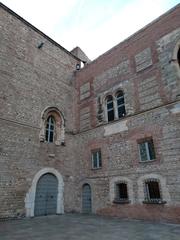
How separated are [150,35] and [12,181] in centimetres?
1040

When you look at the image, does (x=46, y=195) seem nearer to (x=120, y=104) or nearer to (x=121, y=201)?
(x=121, y=201)

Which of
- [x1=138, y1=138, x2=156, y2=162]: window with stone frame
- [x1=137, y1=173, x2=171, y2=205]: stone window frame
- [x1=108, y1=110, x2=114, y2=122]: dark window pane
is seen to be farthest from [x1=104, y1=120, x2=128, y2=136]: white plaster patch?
[x1=137, y1=173, x2=171, y2=205]: stone window frame

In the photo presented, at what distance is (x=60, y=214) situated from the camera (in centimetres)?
1023

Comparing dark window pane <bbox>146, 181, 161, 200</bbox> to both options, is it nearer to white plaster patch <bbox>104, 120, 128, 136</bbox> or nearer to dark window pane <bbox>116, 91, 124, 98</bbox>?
white plaster patch <bbox>104, 120, 128, 136</bbox>

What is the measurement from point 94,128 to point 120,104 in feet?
7.14

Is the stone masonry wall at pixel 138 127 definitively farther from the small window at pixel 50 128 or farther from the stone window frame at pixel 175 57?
the small window at pixel 50 128

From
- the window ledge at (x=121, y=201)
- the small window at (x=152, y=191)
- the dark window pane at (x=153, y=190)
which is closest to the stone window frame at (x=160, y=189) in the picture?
the small window at (x=152, y=191)

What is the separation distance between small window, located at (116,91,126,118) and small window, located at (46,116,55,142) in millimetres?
4331

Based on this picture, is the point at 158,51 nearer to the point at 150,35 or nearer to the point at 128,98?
the point at 150,35

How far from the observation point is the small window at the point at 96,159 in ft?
35.3

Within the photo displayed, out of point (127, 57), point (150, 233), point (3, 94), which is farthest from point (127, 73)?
point (150, 233)

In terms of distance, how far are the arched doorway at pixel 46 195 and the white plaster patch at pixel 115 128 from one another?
4089 mm

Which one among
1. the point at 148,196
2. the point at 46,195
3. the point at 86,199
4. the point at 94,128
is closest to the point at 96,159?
the point at 94,128

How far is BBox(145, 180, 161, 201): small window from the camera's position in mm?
8086
